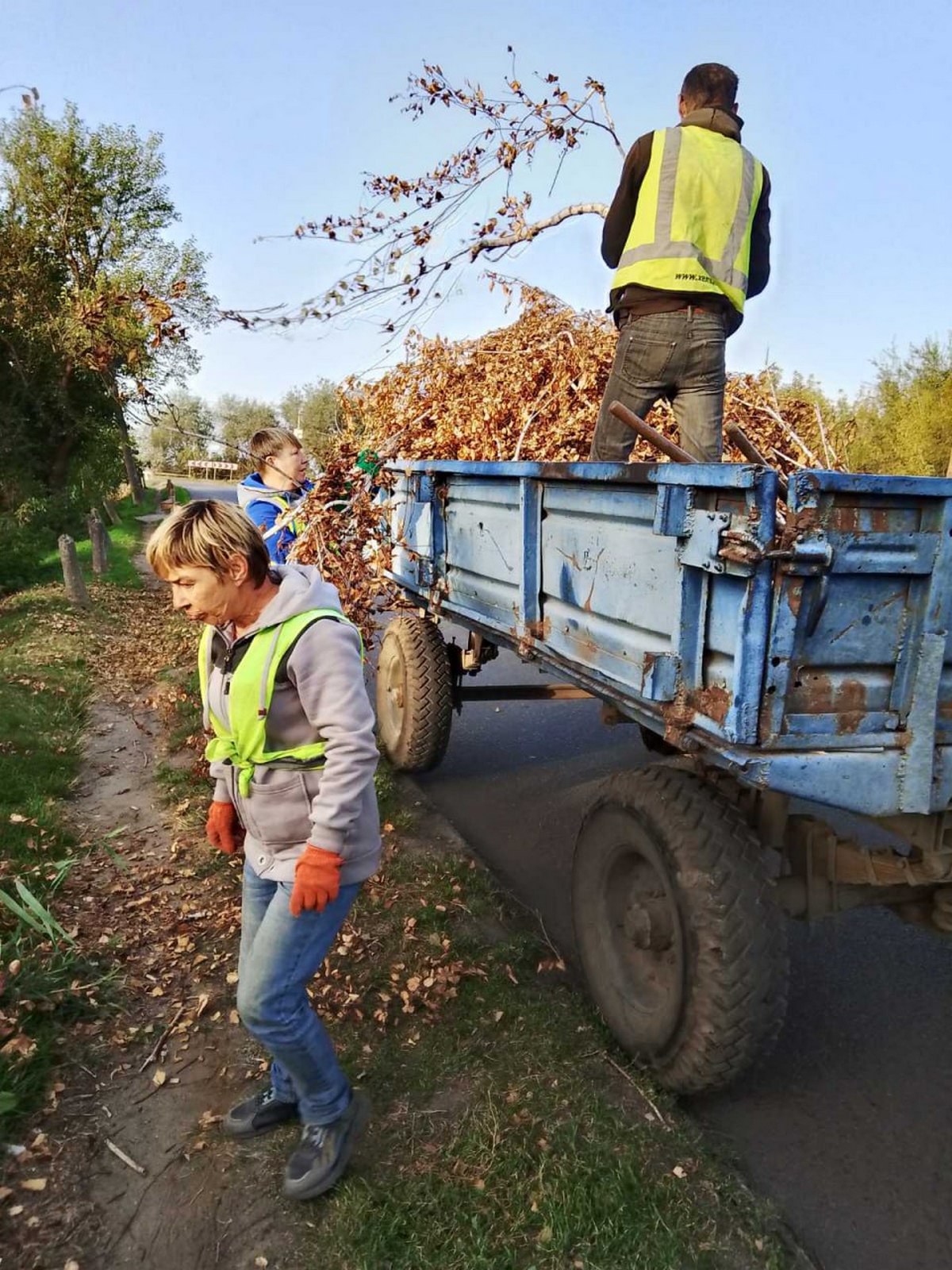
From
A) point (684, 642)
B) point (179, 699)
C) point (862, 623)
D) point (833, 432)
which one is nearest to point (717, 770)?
point (684, 642)

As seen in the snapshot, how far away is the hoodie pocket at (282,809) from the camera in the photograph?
2293mm

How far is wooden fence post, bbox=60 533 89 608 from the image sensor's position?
1111 cm

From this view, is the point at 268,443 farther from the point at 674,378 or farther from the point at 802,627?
the point at 802,627

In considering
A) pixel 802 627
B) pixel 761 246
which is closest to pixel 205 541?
pixel 802 627

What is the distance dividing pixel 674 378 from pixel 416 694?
7.72ft

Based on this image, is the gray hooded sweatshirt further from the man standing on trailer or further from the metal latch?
the man standing on trailer

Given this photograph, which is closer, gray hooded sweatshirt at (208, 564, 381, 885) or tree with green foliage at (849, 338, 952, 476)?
gray hooded sweatshirt at (208, 564, 381, 885)

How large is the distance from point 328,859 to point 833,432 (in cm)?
477

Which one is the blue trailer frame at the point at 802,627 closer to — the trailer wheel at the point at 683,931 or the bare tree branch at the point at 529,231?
the trailer wheel at the point at 683,931

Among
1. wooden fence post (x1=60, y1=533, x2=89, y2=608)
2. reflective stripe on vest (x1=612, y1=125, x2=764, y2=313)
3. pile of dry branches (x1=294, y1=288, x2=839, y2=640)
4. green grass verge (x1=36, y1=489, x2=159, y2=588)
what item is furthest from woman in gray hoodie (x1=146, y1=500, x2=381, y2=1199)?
green grass verge (x1=36, y1=489, x2=159, y2=588)

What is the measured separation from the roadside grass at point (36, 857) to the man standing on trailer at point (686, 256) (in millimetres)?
2891

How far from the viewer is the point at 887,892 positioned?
277 centimetres

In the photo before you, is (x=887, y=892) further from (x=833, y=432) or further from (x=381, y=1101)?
(x=833, y=432)

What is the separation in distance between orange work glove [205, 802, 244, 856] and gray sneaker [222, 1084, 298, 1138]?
78cm
